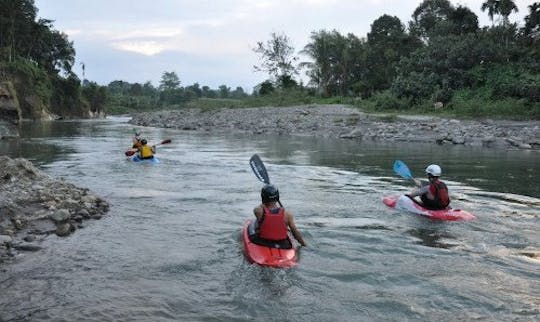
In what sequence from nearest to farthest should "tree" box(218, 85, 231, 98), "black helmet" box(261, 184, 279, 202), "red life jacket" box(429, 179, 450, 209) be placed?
1. "black helmet" box(261, 184, 279, 202)
2. "red life jacket" box(429, 179, 450, 209)
3. "tree" box(218, 85, 231, 98)

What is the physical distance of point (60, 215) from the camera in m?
8.70

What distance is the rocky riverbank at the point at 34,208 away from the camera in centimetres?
770

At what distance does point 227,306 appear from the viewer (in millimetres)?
5523

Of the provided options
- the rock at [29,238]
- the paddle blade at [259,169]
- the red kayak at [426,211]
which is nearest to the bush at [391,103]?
the red kayak at [426,211]

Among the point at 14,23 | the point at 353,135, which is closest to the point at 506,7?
the point at 353,135

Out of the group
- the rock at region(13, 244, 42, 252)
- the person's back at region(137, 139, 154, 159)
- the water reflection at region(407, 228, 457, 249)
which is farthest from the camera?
the person's back at region(137, 139, 154, 159)

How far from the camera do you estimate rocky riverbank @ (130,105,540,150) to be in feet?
78.1

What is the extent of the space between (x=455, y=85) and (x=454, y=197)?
25856 millimetres

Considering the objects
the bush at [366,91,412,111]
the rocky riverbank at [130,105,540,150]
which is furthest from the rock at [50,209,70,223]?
the bush at [366,91,412,111]

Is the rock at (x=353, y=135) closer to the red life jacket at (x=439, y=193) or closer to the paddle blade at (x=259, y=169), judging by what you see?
the red life jacket at (x=439, y=193)

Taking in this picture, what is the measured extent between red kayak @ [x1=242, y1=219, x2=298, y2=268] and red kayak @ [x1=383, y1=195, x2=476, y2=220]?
11.3 ft

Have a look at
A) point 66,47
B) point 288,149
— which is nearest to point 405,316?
point 288,149

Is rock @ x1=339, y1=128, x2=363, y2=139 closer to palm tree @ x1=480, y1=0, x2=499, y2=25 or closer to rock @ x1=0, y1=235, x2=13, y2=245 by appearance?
palm tree @ x1=480, y1=0, x2=499, y2=25

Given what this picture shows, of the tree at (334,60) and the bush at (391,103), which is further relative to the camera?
the tree at (334,60)
